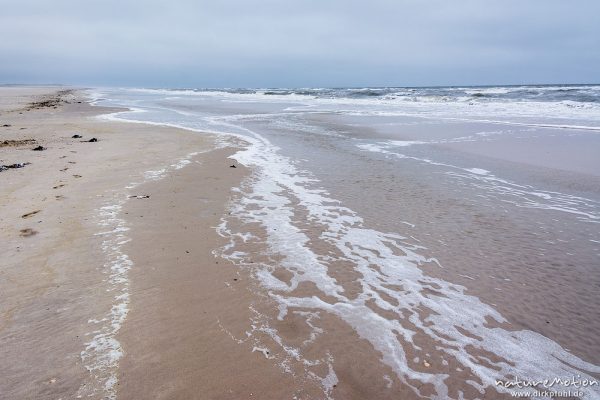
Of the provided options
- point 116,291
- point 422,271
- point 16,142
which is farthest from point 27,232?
point 16,142

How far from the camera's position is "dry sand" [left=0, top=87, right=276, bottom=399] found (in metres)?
3.10

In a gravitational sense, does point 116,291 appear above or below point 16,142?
below

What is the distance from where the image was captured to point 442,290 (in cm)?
469

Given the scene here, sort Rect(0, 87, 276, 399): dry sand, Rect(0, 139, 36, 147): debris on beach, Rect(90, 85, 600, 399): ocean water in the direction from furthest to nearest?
Rect(0, 139, 36, 147): debris on beach, Rect(90, 85, 600, 399): ocean water, Rect(0, 87, 276, 399): dry sand

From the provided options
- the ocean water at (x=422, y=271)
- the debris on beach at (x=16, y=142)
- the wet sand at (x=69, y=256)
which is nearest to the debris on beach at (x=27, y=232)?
the wet sand at (x=69, y=256)

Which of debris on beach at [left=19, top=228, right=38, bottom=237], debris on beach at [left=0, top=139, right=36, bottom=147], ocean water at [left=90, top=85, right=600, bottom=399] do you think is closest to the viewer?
ocean water at [left=90, top=85, right=600, bottom=399]

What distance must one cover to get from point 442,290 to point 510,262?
1.32 m

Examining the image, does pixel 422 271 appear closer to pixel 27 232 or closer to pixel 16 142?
pixel 27 232

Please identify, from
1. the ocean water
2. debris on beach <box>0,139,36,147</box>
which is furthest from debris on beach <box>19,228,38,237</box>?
debris on beach <box>0,139,36,147</box>

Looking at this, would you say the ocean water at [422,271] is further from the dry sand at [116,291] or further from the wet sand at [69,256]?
the wet sand at [69,256]

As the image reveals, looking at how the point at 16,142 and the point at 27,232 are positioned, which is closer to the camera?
the point at 27,232

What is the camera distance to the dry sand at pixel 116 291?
3.10 m

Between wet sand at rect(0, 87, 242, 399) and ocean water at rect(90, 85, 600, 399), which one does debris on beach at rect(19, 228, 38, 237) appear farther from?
ocean water at rect(90, 85, 600, 399)

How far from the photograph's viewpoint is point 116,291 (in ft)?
14.3
